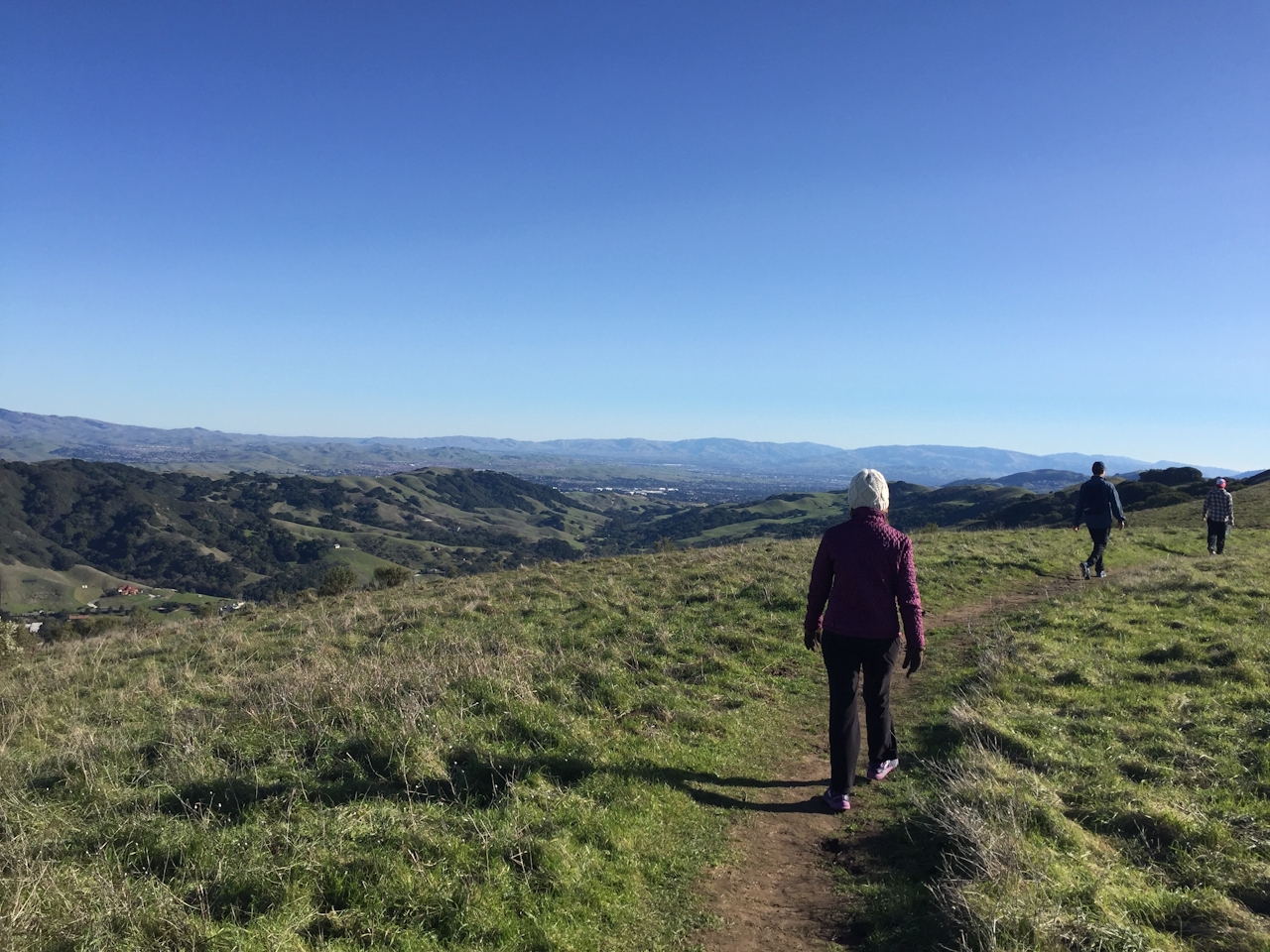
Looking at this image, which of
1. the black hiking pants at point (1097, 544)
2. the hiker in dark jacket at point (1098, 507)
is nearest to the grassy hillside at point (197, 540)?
the black hiking pants at point (1097, 544)

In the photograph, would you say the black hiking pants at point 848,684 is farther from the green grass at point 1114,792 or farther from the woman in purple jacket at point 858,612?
the green grass at point 1114,792

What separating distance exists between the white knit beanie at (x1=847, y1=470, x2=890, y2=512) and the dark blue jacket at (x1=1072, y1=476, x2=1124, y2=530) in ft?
41.2

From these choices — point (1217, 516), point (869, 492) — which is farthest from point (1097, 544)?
point (869, 492)

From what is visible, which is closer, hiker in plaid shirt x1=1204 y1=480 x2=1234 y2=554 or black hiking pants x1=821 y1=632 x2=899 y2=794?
black hiking pants x1=821 y1=632 x2=899 y2=794

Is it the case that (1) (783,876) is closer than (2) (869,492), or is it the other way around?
(1) (783,876)

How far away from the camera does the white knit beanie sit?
6.41 metres

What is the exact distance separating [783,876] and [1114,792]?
3.13 meters

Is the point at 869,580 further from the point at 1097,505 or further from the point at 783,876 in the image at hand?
the point at 1097,505

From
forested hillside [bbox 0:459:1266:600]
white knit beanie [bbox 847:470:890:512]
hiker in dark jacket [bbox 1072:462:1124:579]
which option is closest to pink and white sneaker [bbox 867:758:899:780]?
white knit beanie [bbox 847:470:890:512]

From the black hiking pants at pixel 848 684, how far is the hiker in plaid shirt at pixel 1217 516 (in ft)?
65.0

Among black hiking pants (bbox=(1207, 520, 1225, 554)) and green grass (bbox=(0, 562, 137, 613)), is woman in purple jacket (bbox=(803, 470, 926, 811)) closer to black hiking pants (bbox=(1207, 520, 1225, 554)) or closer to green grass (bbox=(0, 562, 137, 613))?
black hiking pants (bbox=(1207, 520, 1225, 554))

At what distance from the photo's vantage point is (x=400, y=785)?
6141 mm

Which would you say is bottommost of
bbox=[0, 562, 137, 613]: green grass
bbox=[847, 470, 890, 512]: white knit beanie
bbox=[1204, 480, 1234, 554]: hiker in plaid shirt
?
bbox=[0, 562, 137, 613]: green grass

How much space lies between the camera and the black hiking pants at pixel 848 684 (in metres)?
6.25
